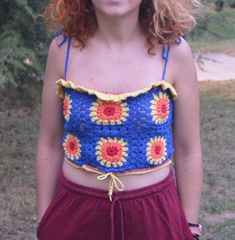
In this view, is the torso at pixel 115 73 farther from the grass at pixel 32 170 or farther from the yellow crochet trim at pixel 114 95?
the grass at pixel 32 170

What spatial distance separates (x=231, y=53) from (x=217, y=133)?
23.2 feet

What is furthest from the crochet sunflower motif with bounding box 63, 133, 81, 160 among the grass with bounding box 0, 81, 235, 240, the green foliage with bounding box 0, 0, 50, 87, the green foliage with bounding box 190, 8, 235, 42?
the green foliage with bounding box 190, 8, 235, 42

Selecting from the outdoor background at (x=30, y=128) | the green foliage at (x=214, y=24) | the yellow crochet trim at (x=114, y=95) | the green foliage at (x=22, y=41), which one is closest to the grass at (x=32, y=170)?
the outdoor background at (x=30, y=128)

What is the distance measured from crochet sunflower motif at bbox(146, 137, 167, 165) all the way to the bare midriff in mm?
39

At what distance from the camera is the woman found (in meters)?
2.06

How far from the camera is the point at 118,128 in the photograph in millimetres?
2051

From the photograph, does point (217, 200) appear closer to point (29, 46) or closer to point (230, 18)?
point (29, 46)

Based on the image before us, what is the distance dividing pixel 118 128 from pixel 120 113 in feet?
0.15

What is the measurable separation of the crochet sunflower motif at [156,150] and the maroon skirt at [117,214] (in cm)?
8

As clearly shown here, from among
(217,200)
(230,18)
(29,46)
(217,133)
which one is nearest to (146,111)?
(217,200)

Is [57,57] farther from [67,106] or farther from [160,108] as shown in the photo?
[160,108]

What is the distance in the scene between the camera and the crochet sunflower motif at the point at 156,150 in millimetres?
2098

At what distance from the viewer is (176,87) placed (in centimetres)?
215

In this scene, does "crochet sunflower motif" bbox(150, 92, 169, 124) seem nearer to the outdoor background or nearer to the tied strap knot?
the tied strap knot
